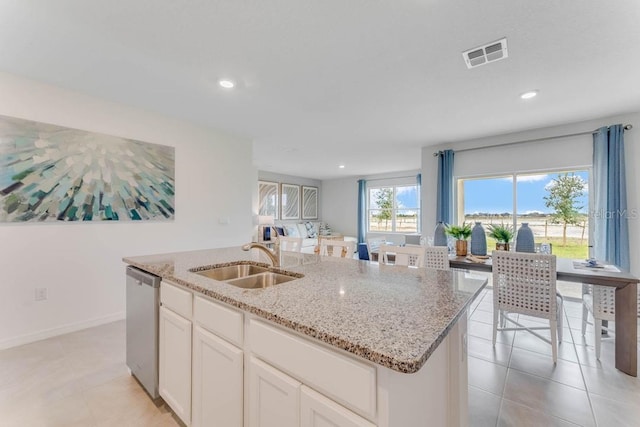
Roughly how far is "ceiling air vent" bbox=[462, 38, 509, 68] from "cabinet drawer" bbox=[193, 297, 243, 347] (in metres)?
2.42

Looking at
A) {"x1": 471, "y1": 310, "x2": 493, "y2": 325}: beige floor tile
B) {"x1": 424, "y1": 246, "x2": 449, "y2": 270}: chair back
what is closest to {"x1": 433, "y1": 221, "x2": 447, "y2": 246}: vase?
{"x1": 424, "y1": 246, "x2": 449, "y2": 270}: chair back

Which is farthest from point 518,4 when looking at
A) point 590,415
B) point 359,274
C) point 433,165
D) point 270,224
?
point 270,224

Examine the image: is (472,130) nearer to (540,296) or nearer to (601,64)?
(601,64)

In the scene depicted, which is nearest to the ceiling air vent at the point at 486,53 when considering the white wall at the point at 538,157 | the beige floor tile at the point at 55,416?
the white wall at the point at 538,157

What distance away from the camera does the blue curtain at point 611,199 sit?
325 cm

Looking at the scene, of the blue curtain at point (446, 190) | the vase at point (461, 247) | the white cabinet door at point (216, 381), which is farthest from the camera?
the blue curtain at point (446, 190)

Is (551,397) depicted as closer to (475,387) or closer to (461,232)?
(475,387)

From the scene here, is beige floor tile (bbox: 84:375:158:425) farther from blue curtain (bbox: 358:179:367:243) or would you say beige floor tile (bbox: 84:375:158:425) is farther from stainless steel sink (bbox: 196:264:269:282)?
blue curtain (bbox: 358:179:367:243)

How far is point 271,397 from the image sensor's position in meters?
0.99

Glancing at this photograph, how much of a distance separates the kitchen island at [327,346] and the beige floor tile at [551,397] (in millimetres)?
909

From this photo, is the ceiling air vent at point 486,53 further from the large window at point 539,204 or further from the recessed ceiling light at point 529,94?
the large window at point 539,204

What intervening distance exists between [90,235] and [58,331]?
951 mm

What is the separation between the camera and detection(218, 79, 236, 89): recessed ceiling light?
8.29 ft

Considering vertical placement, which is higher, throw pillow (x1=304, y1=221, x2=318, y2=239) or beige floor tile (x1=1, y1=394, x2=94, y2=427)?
throw pillow (x1=304, y1=221, x2=318, y2=239)
